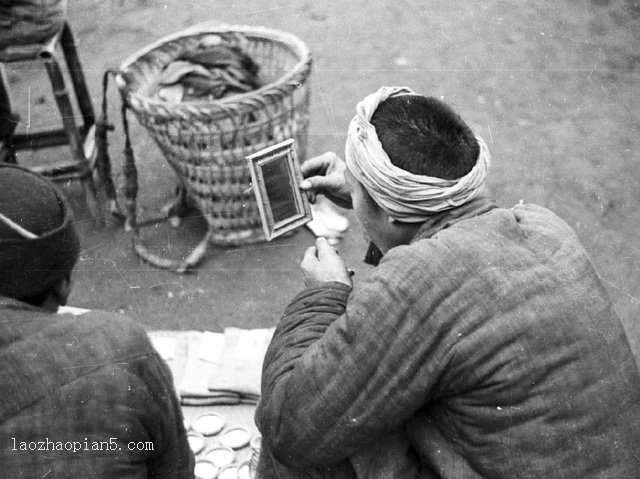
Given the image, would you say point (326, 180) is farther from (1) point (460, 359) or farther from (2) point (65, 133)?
(2) point (65, 133)

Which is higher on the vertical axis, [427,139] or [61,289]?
[427,139]

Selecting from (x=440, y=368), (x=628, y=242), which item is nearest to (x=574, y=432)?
(x=440, y=368)

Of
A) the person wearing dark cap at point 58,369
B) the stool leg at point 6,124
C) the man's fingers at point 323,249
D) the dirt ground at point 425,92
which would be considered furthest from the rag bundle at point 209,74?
the person wearing dark cap at point 58,369

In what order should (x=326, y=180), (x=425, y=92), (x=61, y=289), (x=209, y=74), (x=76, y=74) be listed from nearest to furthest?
(x=61, y=289), (x=326, y=180), (x=209, y=74), (x=76, y=74), (x=425, y=92)

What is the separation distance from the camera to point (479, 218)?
1.66 meters

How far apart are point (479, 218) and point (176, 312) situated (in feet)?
7.46

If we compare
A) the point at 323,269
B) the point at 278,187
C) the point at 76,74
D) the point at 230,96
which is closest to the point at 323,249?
the point at 323,269

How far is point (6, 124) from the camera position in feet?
13.1

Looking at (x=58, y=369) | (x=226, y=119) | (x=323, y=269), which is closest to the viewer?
(x=58, y=369)

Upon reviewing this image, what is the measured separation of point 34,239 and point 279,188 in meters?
1.16

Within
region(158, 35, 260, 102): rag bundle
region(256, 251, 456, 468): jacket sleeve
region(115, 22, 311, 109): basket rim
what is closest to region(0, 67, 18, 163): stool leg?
region(115, 22, 311, 109): basket rim

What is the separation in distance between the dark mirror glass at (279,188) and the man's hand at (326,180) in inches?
2.6

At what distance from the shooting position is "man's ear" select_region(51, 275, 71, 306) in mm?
1705

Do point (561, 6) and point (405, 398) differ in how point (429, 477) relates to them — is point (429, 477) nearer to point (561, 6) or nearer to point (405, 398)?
point (405, 398)
